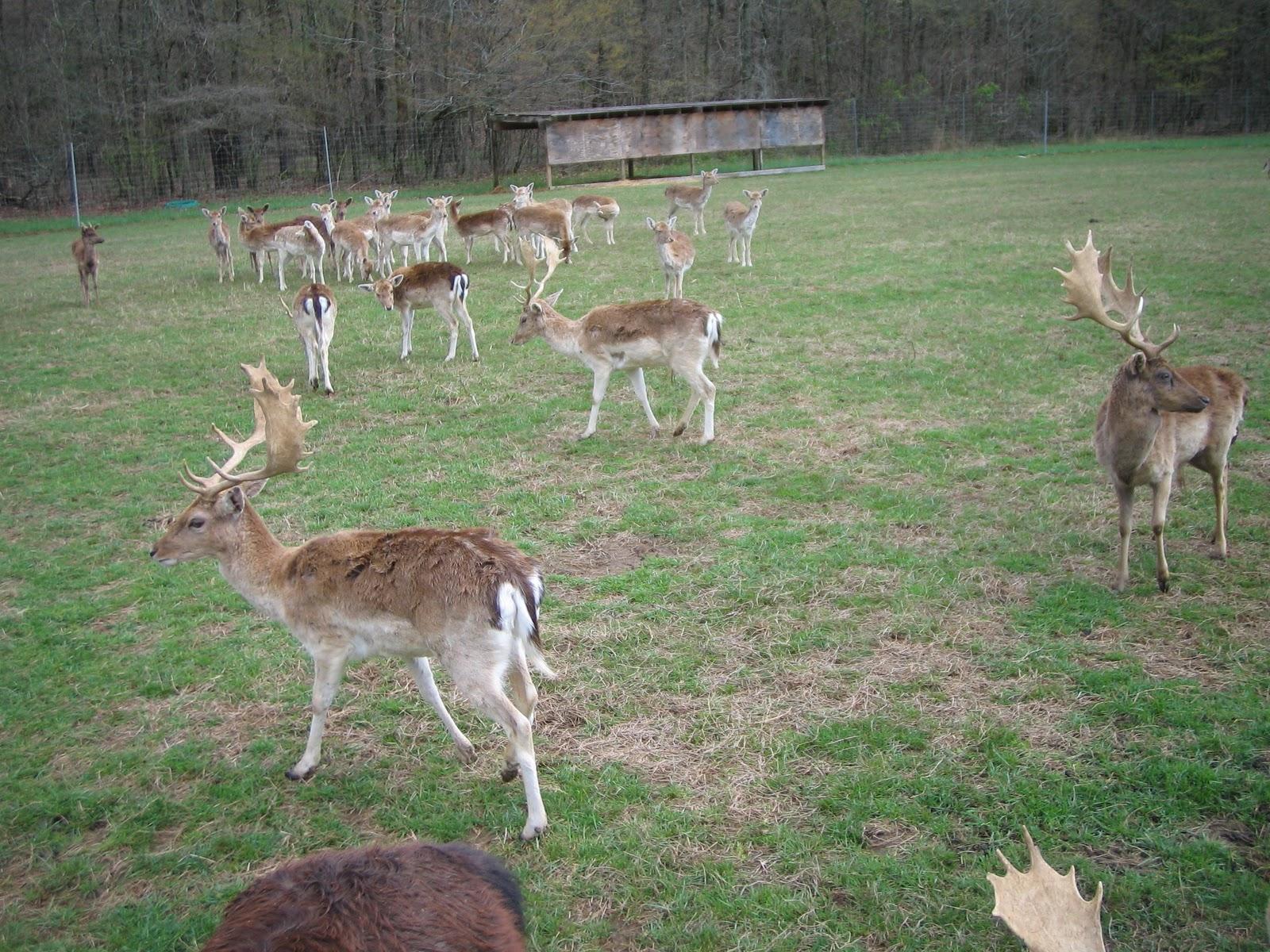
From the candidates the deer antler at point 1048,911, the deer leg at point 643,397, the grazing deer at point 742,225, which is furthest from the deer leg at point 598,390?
the grazing deer at point 742,225

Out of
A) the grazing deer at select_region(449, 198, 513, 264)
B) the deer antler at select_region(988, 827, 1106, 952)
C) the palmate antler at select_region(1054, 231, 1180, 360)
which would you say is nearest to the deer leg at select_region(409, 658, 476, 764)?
the deer antler at select_region(988, 827, 1106, 952)

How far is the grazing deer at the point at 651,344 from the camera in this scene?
7.72m

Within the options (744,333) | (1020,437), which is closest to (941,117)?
(744,333)

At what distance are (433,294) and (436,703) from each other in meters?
7.08

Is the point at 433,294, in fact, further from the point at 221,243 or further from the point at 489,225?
the point at 221,243

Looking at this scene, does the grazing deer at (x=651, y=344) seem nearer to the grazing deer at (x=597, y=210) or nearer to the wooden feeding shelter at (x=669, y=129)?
the grazing deer at (x=597, y=210)

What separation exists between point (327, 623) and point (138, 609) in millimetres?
2142

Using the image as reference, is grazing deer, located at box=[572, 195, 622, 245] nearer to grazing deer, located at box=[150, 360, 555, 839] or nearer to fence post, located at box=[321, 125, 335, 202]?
fence post, located at box=[321, 125, 335, 202]

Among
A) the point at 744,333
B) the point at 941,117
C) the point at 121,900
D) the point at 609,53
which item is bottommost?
the point at 121,900

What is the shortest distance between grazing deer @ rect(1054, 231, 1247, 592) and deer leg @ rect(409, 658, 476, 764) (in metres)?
3.38

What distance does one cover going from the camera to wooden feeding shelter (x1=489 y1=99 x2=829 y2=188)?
28453 mm

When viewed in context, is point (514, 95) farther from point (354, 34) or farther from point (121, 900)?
point (121, 900)

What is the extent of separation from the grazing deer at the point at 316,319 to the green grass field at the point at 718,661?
57cm

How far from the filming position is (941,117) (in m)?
37.8
